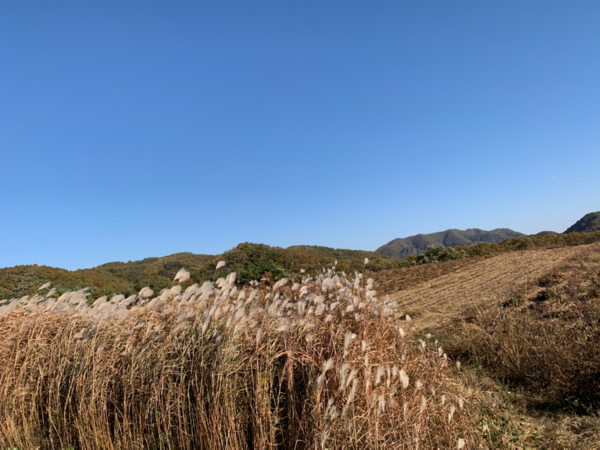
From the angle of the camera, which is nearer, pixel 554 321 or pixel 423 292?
pixel 554 321

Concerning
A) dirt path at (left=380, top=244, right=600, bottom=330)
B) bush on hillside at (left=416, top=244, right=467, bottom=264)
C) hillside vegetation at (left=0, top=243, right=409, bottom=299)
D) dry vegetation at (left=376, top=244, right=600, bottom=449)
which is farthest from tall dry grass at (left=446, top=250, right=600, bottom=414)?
bush on hillside at (left=416, top=244, right=467, bottom=264)

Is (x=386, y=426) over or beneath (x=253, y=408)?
beneath

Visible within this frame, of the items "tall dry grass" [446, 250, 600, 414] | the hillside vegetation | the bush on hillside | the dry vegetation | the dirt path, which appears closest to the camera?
the dry vegetation

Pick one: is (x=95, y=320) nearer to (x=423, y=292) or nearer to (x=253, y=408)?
(x=253, y=408)

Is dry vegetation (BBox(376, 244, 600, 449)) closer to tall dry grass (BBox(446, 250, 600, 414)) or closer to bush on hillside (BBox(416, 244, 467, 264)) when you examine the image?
tall dry grass (BBox(446, 250, 600, 414))

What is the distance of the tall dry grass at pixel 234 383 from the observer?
2.34m

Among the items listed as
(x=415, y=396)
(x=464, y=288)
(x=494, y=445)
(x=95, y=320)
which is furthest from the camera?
(x=464, y=288)

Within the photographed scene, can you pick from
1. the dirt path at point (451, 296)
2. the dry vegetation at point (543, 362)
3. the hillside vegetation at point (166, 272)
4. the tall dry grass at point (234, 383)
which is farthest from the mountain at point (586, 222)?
the tall dry grass at point (234, 383)

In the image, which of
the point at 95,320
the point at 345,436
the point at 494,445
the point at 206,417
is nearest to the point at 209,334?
the point at 206,417

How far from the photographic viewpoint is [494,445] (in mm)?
2934

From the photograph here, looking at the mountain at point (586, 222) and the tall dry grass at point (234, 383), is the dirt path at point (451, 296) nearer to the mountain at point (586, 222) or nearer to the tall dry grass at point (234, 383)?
the tall dry grass at point (234, 383)

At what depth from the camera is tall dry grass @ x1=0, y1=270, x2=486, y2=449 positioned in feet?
7.66

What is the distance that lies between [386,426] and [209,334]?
1.51m

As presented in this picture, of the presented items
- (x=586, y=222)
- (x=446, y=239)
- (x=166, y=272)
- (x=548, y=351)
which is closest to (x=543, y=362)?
(x=548, y=351)
